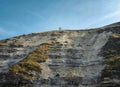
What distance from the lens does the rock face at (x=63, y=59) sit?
221 ft

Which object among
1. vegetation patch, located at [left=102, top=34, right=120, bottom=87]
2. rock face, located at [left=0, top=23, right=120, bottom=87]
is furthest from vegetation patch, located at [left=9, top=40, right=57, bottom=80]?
vegetation patch, located at [left=102, top=34, right=120, bottom=87]

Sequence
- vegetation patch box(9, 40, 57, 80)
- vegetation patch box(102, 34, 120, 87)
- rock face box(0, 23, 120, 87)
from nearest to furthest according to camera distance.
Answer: vegetation patch box(102, 34, 120, 87)
rock face box(0, 23, 120, 87)
vegetation patch box(9, 40, 57, 80)

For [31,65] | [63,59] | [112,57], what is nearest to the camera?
[112,57]

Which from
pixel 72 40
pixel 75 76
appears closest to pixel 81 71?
pixel 75 76

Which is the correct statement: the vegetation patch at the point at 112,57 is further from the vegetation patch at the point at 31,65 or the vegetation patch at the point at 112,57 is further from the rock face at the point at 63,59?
the vegetation patch at the point at 31,65

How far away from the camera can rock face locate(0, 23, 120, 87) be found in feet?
221

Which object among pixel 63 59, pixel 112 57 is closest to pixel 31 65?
pixel 63 59

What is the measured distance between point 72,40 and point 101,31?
11.0 meters

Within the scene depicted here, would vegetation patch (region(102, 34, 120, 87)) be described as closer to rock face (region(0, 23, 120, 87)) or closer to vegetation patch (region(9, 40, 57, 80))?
rock face (region(0, 23, 120, 87))

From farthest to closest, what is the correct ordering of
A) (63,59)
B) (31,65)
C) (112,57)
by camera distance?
(63,59)
(31,65)
(112,57)

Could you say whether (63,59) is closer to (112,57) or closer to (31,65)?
(31,65)

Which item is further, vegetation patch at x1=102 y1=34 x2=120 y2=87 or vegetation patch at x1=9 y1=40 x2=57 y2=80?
vegetation patch at x1=9 y1=40 x2=57 y2=80

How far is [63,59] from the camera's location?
78.1m

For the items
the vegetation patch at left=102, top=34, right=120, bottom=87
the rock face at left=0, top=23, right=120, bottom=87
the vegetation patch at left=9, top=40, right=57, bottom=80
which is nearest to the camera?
the vegetation patch at left=102, top=34, right=120, bottom=87
